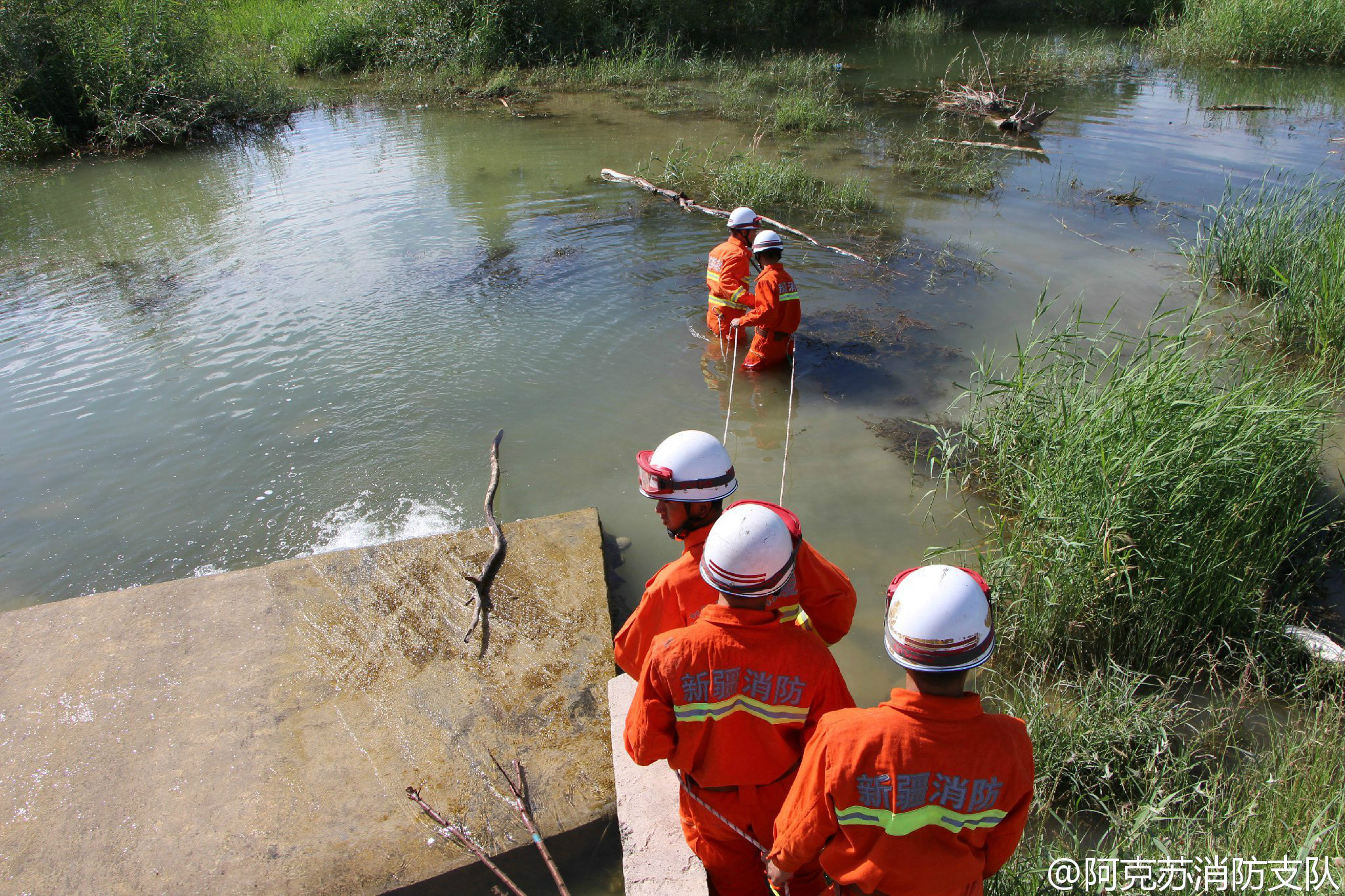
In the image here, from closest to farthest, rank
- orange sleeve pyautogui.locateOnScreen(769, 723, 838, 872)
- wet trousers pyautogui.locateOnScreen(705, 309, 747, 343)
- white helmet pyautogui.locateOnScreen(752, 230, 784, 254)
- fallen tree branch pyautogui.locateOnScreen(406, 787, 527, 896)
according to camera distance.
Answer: orange sleeve pyautogui.locateOnScreen(769, 723, 838, 872) → fallen tree branch pyautogui.locateOnScreen(406, 787, 527, 896) → white helmet pyautogui.locateOnScreen(752, 230, 784, 254) → wet trousers pyautogui.locateOnScreen(705, 309, 747, 343)

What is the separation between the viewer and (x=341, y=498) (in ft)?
18.7

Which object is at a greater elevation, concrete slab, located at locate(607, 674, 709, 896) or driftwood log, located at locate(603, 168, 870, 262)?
driftwood log, located at locate(603, 168, 870, 262)

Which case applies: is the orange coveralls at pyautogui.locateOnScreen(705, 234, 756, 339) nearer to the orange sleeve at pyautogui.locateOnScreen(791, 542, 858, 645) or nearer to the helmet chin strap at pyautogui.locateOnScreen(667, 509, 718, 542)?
the helmet chin strap at pyautogui.locateOnScreen(667, 509, 718, 542)

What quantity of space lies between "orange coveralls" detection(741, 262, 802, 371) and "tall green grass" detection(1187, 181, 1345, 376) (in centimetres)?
357

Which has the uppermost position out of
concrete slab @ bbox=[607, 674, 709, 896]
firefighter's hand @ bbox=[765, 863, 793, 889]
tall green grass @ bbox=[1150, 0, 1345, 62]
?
tall green grass @ bbox=[1150, 0, 1345, 62]

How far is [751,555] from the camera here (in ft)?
7.10

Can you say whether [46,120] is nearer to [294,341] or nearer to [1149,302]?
[294,341]

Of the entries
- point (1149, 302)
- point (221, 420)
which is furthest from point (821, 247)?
point (221, 420)

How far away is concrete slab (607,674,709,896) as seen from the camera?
2609 millimetres

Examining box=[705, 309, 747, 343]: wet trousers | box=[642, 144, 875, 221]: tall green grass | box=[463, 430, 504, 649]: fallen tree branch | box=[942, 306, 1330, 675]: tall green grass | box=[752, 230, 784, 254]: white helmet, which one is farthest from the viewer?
box=[642, 144, 875, 221]: tall green grass

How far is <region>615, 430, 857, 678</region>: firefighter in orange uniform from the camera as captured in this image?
2.64 m

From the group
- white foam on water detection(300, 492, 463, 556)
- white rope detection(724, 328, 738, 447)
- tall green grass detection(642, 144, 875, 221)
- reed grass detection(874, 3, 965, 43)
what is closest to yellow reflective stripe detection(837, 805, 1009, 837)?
white foam on water detection(300, 492, 463, 556)

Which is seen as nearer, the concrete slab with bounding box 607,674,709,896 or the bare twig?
the concrete slab with bounding box 607,674,709,896

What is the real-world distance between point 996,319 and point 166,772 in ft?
25.9
